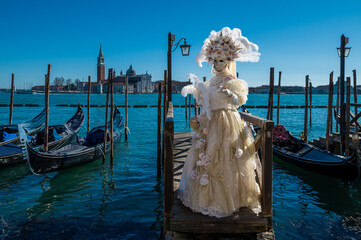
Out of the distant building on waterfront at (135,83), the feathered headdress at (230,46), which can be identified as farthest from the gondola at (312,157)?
the distant building on waterfront at (135,83)

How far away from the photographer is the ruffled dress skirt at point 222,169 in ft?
7.72

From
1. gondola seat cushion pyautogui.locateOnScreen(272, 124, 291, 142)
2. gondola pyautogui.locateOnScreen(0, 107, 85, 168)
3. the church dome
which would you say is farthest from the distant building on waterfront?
gondola seat cushion pyautogui.locateOnScreen(272, 124, 291, 142)

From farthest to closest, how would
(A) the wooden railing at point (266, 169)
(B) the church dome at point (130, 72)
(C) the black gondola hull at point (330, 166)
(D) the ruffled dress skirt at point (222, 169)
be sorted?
(B) the church dome at point (130, 72) < (C) the black gondola hull at point (330, 166) < (D) the ruffled dress skirt at point (222, 169) < (A) the wooden railing at point (266, 169)

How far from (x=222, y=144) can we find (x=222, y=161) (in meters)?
0.14

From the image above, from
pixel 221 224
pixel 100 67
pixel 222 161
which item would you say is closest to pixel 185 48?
pixel 222 161

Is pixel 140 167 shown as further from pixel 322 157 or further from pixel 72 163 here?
pixel 322 157

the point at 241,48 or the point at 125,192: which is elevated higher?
the point at 241,48

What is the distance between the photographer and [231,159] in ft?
7.91

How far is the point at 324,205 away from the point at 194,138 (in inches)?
137

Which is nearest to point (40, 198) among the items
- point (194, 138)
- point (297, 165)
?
point (194, 138)

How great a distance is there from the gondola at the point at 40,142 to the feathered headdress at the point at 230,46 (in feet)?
14.7

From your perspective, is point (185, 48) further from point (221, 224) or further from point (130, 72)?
point (130, 72)

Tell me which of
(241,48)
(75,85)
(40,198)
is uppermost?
(75,85)

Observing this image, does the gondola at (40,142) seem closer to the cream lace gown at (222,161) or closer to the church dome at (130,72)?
the cream lace gown at (222,161)
